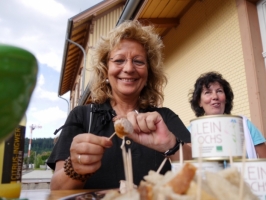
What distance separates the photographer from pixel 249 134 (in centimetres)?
195

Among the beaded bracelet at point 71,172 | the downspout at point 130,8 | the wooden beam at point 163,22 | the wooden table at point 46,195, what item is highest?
the wooden beam at point 163,22

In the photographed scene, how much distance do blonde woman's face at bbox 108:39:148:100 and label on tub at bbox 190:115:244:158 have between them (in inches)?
32.8

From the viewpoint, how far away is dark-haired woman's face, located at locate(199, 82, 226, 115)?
7.32 feet

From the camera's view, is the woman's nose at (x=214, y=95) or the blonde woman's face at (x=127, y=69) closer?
the blonde woman's face at (x=127, y=69)

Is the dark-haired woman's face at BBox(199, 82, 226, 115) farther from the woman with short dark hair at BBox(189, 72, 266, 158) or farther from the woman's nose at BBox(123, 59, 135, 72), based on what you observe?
the woman's nose at BBox(123, 59, 135, 72)

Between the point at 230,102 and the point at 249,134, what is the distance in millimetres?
424

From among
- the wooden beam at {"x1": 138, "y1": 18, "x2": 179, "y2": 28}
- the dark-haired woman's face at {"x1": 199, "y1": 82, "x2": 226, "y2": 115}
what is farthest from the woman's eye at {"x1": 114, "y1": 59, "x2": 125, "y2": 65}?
the wooden beam at {"x1": 138, "y1": 18, "x2": 179, "y2": 28}

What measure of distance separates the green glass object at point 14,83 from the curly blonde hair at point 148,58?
1303 millimetres

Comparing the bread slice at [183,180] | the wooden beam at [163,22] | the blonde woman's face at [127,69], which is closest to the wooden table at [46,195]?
the bread slice at [183,180]

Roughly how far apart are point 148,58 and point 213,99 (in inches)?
31.6

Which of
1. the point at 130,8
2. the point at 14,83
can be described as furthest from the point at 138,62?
the point at 130,8

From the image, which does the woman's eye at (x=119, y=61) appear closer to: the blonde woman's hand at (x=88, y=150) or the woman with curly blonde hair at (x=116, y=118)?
the woman with curly blonde hair at (x=116, y=118)

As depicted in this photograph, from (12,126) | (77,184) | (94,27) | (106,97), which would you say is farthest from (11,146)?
(94,27)

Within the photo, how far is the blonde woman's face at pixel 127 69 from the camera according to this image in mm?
1571
